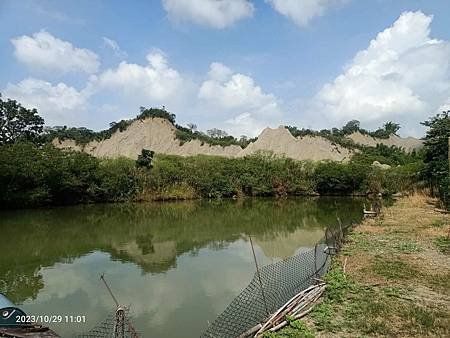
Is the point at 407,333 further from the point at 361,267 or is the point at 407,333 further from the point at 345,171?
the point at 345,171

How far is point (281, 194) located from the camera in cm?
3241

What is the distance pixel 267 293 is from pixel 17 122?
143 feet

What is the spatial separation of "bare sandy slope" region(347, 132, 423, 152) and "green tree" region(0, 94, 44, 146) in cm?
4073

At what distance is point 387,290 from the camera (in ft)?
20.9

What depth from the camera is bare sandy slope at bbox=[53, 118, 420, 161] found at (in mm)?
43500

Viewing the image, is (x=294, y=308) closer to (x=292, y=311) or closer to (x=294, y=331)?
(x=292, y=311)

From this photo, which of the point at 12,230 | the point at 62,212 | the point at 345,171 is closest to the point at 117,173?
the point at 62,212

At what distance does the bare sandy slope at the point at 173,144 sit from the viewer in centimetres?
4350

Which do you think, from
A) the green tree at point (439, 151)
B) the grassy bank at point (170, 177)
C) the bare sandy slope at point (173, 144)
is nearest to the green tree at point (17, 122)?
the bare sandy slope at point (173, 144)

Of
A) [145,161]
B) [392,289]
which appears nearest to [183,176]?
[145,161]

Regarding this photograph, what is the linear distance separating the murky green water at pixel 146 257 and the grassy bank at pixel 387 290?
1961mm

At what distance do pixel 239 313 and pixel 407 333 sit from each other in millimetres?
2269

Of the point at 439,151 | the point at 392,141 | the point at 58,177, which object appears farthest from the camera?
the point at 392,141

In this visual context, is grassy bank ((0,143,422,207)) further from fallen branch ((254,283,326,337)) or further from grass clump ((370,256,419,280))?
fallen branch ((254,283,326,337))
